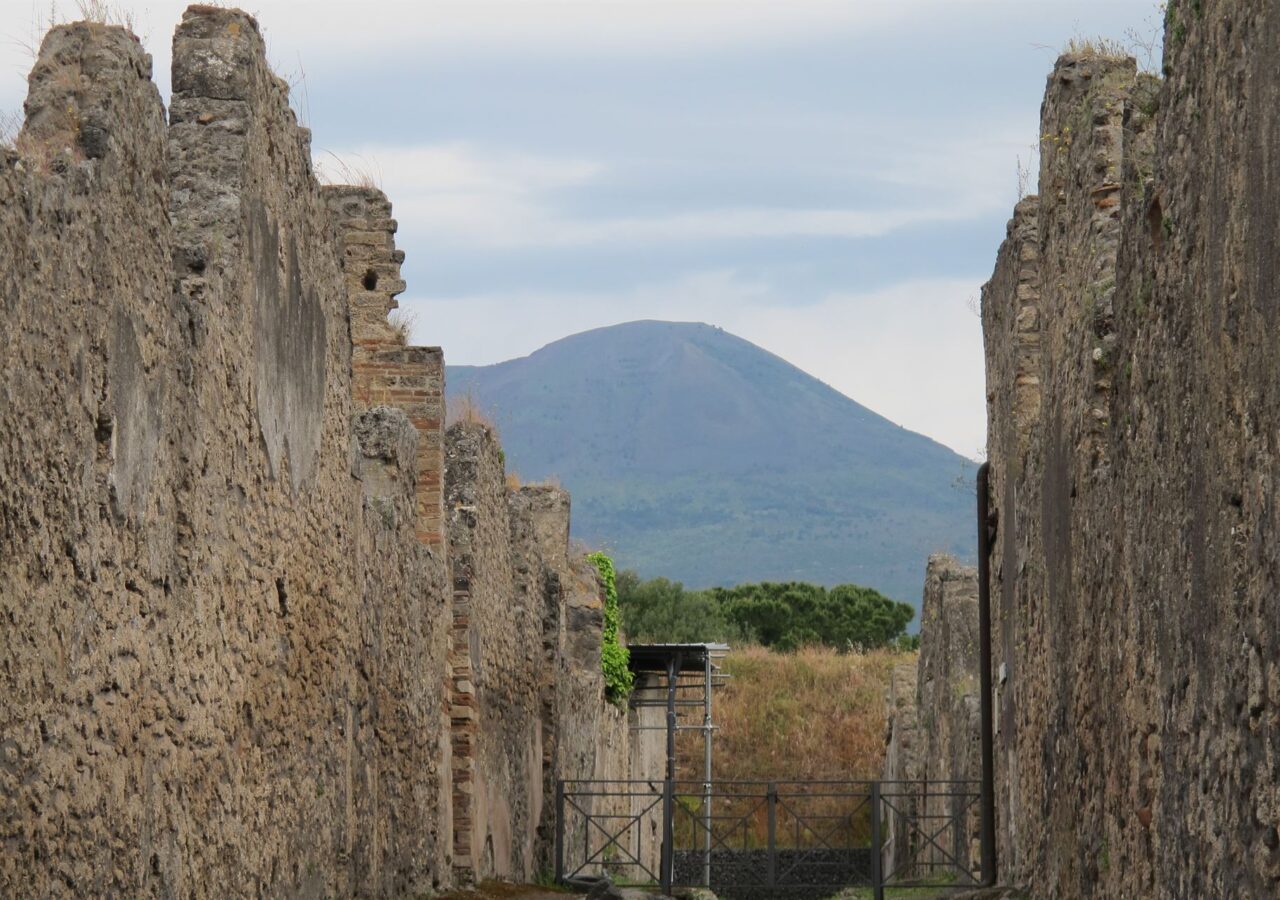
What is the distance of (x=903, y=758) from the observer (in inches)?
1139

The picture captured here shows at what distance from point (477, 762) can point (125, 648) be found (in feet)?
29.4

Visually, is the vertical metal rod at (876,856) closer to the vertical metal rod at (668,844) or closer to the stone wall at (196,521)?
the vertical metal rod at (668,844)

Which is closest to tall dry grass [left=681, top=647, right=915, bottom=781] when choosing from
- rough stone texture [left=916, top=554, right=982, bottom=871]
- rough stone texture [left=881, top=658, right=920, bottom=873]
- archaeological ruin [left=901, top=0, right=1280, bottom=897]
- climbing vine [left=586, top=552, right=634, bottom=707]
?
rough stone texture [left=881, top=658, right=920, bottom=873]

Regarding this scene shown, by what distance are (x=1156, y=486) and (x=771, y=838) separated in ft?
37.6

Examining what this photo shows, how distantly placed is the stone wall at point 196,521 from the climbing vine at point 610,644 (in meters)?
10.9

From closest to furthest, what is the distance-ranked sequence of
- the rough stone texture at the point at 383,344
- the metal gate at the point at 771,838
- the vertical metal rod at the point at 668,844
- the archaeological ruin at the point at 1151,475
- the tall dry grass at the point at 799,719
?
the archaeological ruin at the point at 1151,475
the rough stone texture at the point at 383,344
the vertical metal rod at the point at 668,844
the metal gate at the point at 771,838
the tall dry grass at the point at 799,719

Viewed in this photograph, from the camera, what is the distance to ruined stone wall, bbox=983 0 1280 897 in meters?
6.19

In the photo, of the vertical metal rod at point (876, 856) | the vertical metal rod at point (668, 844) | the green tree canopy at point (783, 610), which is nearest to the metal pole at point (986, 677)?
the vertical metal rod at point (876, 856)

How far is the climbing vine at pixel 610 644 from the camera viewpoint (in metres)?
26.1

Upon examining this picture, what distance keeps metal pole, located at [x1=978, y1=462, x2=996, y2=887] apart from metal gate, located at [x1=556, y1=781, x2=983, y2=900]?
567 millimetres

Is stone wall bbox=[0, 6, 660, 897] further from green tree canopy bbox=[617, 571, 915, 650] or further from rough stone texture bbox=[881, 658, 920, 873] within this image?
green tree canopy bbox=[617, 571, 915, 650]

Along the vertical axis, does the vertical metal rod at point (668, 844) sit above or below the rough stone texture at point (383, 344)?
below

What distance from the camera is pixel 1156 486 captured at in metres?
7.98

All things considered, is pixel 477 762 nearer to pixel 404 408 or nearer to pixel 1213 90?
pixel 404 408
